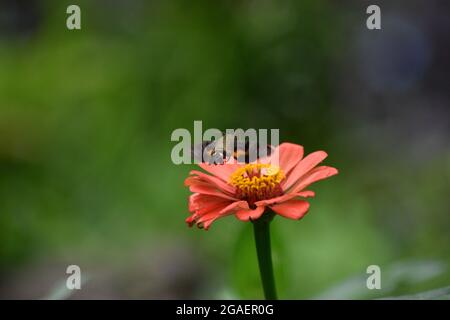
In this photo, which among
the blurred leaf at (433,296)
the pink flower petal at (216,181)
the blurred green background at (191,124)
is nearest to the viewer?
the blurred leaf at (433,296)

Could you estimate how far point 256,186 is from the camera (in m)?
0.61

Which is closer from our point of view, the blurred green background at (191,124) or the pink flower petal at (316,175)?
the pink flower petal at (316,175)

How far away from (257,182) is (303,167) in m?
0.04

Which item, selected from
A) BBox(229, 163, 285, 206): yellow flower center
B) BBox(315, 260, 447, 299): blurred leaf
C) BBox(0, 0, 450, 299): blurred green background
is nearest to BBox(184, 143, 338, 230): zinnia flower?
BBox(229, 163, 285, 206): yellow flower center

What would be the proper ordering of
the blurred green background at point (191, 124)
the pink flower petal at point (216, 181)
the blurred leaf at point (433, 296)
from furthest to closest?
1. the blurred green background at point (191, 124)
2. the pink flower petal at point (216, 181)
3. the blurred leaf at point (433, 296)

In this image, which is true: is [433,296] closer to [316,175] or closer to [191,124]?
[316,175]

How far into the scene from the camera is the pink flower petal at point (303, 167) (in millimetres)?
597

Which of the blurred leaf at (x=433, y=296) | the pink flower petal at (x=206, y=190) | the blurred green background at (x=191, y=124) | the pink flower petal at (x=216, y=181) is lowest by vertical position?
the blurred leaf at (x=433, y=296)

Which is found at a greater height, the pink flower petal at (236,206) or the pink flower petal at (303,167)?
the pink flower petal at (303,167)

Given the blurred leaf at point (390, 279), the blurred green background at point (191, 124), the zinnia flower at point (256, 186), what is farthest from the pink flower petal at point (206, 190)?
the blurred green background at point (191, 124)

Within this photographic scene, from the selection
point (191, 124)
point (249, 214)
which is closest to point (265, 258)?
point (249, 214)

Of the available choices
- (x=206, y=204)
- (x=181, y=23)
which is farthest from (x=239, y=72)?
(x=206, y=204)

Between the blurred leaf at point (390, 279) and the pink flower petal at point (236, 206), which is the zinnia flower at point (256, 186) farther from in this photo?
the blurred leaf at point (390, 279)

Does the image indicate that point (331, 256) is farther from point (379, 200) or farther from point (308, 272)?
point (379, 200)
